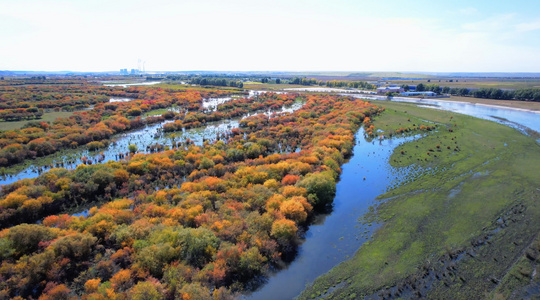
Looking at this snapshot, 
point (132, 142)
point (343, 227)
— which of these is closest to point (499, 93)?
point (343, 227)

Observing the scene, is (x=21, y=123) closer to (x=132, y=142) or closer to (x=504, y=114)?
(x=132, y=142)

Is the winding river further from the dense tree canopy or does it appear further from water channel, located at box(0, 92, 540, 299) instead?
the dense tree canopy

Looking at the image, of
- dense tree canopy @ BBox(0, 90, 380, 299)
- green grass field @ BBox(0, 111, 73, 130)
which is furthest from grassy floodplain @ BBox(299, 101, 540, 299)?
green grass field @ BBox(0, 111, 73, 130)

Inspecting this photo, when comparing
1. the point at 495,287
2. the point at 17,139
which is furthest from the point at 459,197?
the point at 17,139

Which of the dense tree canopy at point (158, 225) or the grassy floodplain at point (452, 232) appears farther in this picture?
the grassy floodplain at point (452, 232)

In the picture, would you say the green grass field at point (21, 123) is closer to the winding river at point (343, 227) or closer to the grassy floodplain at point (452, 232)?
the winding river at point (343, 227)

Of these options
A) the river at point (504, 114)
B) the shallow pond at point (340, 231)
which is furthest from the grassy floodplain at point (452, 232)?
the river at point (504, 114)
